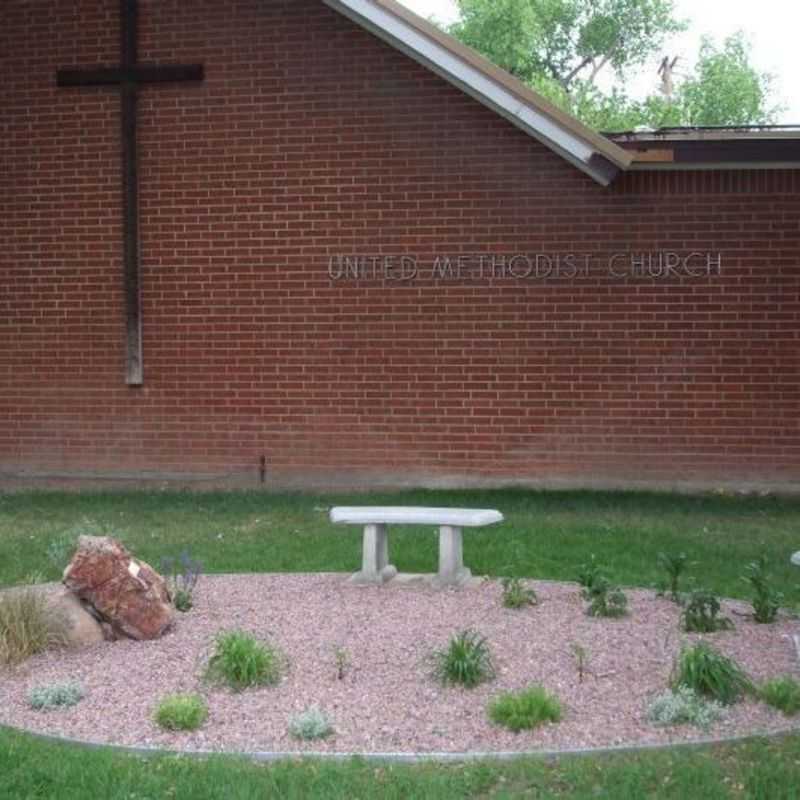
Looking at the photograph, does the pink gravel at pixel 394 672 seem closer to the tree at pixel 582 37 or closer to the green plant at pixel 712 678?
the green plant at pixel 712 678

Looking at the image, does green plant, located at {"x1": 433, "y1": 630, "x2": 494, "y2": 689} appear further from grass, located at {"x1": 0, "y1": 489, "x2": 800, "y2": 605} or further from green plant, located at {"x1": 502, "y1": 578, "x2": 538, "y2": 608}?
grass, located at {"x1": 0, "y1": 489, "x2": 800, "y2": 605}

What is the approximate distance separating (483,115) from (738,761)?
828 cm

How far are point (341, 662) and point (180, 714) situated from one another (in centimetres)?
87

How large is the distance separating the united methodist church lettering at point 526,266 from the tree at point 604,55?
33.0 meters

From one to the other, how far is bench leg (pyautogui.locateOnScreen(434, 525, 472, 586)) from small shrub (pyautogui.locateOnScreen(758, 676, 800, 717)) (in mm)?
2509

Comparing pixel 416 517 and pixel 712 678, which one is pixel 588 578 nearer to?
pixel 416 517

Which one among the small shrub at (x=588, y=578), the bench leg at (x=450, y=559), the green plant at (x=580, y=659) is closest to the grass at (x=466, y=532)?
the bench leg at (x=450, y=559)

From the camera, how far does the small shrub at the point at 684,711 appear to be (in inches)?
205

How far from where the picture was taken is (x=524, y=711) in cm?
520

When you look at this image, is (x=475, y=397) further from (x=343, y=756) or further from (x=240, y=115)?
(x=343, y=756)

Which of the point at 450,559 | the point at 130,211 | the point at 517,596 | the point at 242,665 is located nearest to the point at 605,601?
the point at 517,596

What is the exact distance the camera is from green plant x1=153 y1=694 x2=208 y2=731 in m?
5.25

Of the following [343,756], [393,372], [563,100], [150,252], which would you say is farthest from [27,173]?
[563,100]

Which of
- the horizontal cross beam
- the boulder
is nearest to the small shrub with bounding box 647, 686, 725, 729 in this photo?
the boulder
